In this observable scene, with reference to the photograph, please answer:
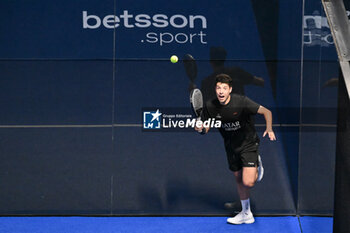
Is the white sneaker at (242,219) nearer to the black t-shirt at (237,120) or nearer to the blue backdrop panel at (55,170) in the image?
the black t-shirt at (237,120)

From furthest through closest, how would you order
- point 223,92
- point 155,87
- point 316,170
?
point 155,87 → point 223,92 → point 316,170

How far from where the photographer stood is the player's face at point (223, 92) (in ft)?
20.5

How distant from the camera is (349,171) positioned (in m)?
4.31

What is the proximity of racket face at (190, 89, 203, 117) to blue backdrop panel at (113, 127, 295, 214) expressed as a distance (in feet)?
0.95

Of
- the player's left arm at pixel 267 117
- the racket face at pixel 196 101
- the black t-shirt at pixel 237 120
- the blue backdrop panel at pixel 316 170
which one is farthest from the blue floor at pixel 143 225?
the racket face at pixel 196 101

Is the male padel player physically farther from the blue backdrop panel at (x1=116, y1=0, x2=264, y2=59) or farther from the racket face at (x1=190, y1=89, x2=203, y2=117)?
the blue backdrop panel at (x1=116, y1=0, x2=264, y2=59)

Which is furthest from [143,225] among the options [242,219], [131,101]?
[131,101]

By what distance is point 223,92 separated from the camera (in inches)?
247

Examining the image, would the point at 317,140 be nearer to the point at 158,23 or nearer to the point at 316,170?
the point at 316,170

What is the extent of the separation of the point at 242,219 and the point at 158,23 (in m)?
2.29

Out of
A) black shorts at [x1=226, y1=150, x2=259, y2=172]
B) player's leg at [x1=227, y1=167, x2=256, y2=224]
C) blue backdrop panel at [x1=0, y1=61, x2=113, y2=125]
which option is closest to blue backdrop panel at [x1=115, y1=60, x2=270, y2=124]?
blue backdrop panel at [x1=0, y1=61, x2=113, y2=125]

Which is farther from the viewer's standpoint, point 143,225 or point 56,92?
point 56,92

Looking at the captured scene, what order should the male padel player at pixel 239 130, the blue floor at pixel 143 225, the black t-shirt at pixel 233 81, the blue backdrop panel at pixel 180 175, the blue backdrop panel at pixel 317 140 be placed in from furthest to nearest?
the blue backdrop panel at pixel 180 175 < the black t-shirt at pixel 233 81 < the male padel player at pixel 239 130 < the blue floor at pixel 143 225 < the blue backdrop panel at pixel 317 140

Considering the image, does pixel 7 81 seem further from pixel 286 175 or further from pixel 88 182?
pixel 286 175
